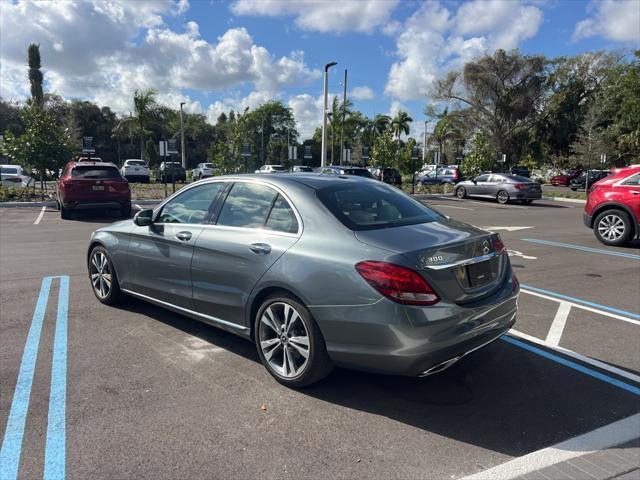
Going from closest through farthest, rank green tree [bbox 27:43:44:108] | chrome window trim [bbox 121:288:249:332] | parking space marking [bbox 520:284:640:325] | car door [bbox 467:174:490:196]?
chrome window trim [bbox 121:288:249:332] < parking space marking [bbox 520:284:640:325] < car door [bbox 467:174:490:196] < green tree [bbox 27:43:44:108]

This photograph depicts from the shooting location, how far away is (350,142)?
67.2 meters

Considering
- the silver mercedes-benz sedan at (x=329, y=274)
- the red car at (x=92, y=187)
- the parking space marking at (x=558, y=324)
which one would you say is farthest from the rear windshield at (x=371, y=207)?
the red car at (x=92, y=187)

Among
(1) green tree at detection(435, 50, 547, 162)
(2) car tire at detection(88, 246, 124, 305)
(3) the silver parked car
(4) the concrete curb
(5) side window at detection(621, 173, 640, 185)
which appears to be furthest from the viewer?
(1) green tree at detection(435, 50, 547, 162)

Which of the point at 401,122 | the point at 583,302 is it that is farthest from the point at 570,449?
the point at 401,122

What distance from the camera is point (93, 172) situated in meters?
14.0

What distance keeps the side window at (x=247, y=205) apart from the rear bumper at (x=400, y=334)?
1024 millimetres

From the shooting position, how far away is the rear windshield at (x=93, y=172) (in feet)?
45.4

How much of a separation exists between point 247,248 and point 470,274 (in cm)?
166

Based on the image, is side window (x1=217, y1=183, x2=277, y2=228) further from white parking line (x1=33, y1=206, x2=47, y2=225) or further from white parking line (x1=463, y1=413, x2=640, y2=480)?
white parking line (x1=33, y1=206, x2=47, y2=225)

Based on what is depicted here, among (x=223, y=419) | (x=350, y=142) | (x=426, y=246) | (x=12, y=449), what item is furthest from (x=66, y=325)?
(x=350, y=142)

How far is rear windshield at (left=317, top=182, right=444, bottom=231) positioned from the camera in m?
3.70

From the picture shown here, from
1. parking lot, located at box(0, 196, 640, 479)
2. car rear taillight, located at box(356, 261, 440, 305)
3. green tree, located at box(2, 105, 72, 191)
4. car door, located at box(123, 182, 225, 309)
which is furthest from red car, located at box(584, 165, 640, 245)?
green tree, located at box(2, 105, 72, 191)

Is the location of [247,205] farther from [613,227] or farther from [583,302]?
[613,227]

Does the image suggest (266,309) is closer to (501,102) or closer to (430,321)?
(430,321)
